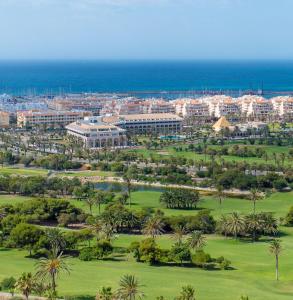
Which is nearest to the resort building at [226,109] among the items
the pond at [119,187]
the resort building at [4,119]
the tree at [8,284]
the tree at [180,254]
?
the resort building at [4,119]

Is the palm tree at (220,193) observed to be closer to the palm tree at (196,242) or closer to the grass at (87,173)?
the grass at (87,173)

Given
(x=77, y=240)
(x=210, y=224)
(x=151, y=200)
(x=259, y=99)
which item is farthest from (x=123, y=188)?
(x=259, y=99)

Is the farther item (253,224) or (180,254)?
(253,224)

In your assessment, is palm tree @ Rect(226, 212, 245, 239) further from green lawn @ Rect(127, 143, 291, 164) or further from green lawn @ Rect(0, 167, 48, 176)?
green lawn @ Rect(127, 143, 291, 164)

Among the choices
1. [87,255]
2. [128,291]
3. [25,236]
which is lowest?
[87,255]

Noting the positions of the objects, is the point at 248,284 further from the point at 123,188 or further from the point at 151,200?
the point at 123,188

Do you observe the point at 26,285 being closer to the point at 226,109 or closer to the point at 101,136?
the point at 101,136

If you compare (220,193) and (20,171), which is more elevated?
(20,171)

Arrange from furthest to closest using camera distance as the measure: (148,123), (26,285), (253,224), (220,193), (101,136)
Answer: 1. (148,123)
2. (101,136)
3. (220,193)
4. (253,224)
5. (26,285)

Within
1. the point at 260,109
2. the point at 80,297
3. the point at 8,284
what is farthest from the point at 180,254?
the point at 260,109
